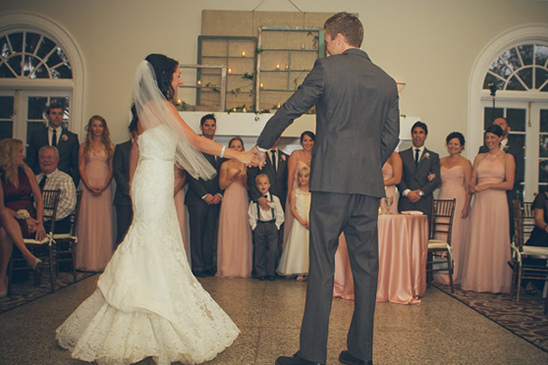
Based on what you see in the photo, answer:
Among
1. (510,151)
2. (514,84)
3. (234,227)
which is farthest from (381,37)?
(234,227)

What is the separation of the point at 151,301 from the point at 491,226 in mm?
4066

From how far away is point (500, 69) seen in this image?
7.14 m

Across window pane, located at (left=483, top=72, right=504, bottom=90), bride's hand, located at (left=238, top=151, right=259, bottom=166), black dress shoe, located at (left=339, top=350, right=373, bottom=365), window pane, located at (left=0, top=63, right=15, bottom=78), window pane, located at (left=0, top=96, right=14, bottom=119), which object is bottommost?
black dress shoe, located at (left=339, top=350, right=373, bottom=365)

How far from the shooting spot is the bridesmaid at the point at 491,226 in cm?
486

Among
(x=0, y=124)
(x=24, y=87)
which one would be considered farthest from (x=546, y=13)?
(x=0, y=124)

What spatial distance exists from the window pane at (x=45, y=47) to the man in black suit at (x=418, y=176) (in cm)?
580

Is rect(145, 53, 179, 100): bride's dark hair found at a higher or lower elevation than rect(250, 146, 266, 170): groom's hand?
higher

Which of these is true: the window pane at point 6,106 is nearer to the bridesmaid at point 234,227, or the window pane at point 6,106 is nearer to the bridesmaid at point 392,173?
the bridesmaid at point 234,227

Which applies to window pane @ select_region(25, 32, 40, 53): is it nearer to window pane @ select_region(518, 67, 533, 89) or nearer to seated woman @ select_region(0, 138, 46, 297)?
seated woman @ select_region(0, 138, 46, 297)

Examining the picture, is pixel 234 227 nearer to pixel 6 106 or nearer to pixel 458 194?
pixel 458 194

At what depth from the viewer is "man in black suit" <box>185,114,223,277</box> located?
541 centimetres

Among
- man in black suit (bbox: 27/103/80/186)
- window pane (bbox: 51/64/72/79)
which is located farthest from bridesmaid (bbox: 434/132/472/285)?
window pane (bbox: 51/64/72/79)

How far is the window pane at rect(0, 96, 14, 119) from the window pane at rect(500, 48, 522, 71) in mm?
8007

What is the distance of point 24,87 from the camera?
7.07 m
